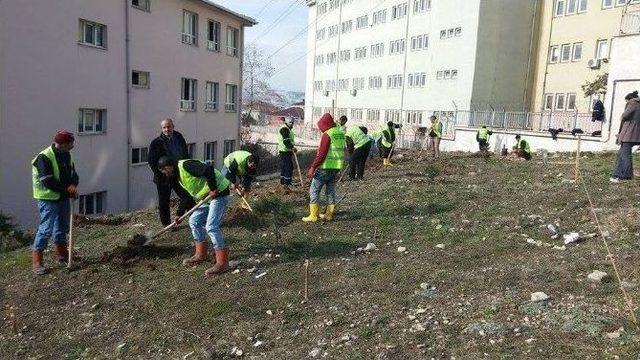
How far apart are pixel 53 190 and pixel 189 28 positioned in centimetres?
1755

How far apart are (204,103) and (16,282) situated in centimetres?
1825

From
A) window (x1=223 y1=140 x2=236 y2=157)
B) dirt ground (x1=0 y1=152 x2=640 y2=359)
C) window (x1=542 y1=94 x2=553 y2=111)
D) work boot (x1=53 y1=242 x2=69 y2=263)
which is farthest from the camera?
window (x1=542 y1=94 x2=553 y2=111)

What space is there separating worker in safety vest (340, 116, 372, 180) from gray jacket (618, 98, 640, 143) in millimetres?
5482

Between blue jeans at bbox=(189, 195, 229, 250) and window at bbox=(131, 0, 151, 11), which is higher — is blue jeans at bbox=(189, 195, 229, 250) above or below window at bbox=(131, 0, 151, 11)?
below

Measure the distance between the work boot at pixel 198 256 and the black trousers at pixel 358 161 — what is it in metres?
6.69

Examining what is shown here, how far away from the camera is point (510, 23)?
3347cm

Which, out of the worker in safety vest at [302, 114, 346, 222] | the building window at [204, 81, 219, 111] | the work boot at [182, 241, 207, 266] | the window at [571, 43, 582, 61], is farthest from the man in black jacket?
the window at [571, 43, 582, 61]

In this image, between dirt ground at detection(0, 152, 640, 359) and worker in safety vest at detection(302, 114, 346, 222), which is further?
worker in safety vest at detection(302, 114, 346, 222)

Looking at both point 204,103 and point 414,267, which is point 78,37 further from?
point 414,267

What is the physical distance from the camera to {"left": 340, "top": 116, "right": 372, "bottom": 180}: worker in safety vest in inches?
503

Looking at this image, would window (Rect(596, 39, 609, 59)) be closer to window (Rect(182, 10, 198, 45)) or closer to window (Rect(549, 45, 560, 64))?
window (Rect(549, 45, 560, 64))

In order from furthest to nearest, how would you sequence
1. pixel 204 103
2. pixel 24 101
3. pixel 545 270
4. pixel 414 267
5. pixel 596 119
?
pixel 204 103, pixel 596 119, pixel 24 101, pixel 414 267, pixel 545 270

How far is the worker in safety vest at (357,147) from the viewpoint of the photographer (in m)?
12.8

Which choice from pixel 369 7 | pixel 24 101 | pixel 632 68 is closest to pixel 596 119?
pixel 632 68
